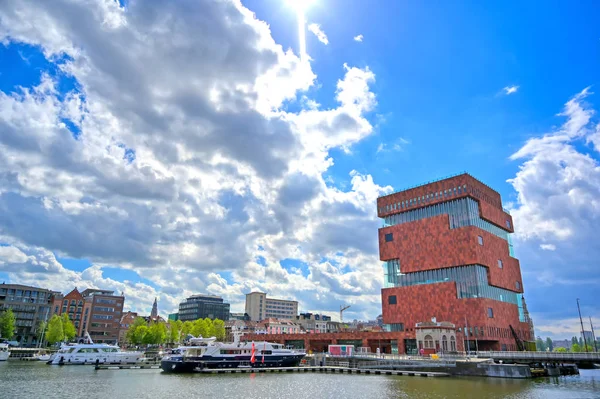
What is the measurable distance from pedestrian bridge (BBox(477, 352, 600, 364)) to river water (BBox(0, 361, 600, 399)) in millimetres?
4494

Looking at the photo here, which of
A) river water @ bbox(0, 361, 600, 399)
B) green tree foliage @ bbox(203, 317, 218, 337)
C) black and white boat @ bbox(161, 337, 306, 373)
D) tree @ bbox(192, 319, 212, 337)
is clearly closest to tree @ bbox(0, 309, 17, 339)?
tree @ bbox(192, 319, 212, 337)

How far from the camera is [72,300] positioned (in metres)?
172

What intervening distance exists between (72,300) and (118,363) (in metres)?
91.0

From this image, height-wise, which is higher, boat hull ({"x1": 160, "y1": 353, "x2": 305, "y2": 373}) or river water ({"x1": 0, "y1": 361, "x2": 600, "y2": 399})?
boat hull ({"x1": 160, "y1": 353, "x2": 305, "y2": 373})

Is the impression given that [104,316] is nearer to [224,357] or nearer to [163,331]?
[163,331]

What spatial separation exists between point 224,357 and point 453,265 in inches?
2512

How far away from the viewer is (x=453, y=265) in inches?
4429

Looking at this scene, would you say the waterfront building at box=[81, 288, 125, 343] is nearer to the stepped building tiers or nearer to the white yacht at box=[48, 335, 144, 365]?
the white yacht at box=[48, 335, 144, 365]

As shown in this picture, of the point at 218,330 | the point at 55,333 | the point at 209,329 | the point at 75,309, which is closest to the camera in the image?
the point at 55,333

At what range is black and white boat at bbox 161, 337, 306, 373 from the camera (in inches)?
3056

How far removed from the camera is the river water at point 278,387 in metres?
48.8

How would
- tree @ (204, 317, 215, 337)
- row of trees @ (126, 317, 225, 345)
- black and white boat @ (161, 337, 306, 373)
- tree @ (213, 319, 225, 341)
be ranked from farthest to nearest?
1. tree @ (213, 319, 225, 341)
2. tree @ (204, 317, 215, 337)
3. row of trees @ (126, 317, 225, 345)
4. black and white boat @ (161, 337, 306, 373)

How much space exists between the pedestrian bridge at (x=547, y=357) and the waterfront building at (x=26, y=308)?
5543 inches

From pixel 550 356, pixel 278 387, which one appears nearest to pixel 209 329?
pixel 278 387
